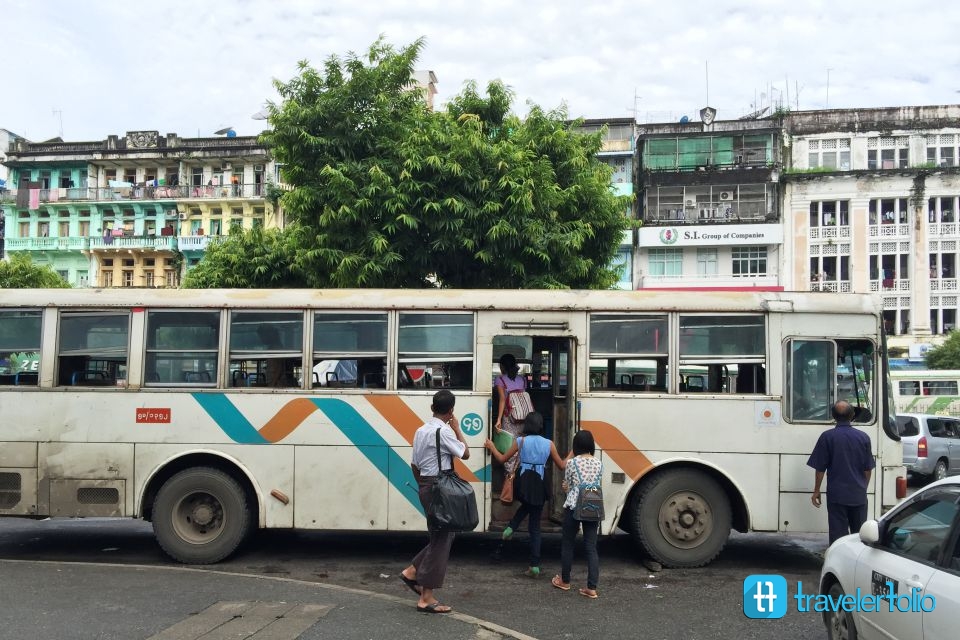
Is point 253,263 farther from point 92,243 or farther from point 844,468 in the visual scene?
point 92,243

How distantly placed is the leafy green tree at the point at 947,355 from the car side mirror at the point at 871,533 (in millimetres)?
39090

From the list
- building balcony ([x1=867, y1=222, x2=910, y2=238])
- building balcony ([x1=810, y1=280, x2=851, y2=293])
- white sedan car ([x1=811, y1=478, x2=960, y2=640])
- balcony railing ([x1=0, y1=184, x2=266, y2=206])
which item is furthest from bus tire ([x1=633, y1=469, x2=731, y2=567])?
balcony railing ([x1=0, y1=184, x2=266, y2=206])

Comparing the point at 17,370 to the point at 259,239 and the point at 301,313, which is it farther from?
the point at 259,239

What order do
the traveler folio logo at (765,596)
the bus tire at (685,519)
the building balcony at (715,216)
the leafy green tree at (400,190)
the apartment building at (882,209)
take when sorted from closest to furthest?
the traveler folio logo at (765,596), the bus tire at (685,519), the leafy green tree at (400,190), the apartment building at (882,209), the building balcony at (715,216)

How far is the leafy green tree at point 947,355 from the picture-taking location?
38031 millimetres

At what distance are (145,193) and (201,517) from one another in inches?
1846

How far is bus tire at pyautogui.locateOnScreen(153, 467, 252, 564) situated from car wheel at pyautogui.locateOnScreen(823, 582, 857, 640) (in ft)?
18.6

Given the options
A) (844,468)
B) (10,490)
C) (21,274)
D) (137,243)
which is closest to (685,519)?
(844,468)

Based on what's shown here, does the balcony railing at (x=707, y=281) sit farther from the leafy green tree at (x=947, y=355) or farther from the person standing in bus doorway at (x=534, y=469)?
the person standing in bus doorway at (x=534, y=469)

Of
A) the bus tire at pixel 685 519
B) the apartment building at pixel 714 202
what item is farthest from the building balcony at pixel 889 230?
the bus tire at pixel 685 519

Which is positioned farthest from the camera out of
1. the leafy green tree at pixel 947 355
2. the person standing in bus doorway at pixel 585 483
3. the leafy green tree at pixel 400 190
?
the leafy green tree at pixel 947 355

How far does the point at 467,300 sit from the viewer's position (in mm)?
8289

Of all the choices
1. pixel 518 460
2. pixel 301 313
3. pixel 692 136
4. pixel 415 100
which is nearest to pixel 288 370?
pixel 301 313

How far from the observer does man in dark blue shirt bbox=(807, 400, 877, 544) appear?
24.3 feet
